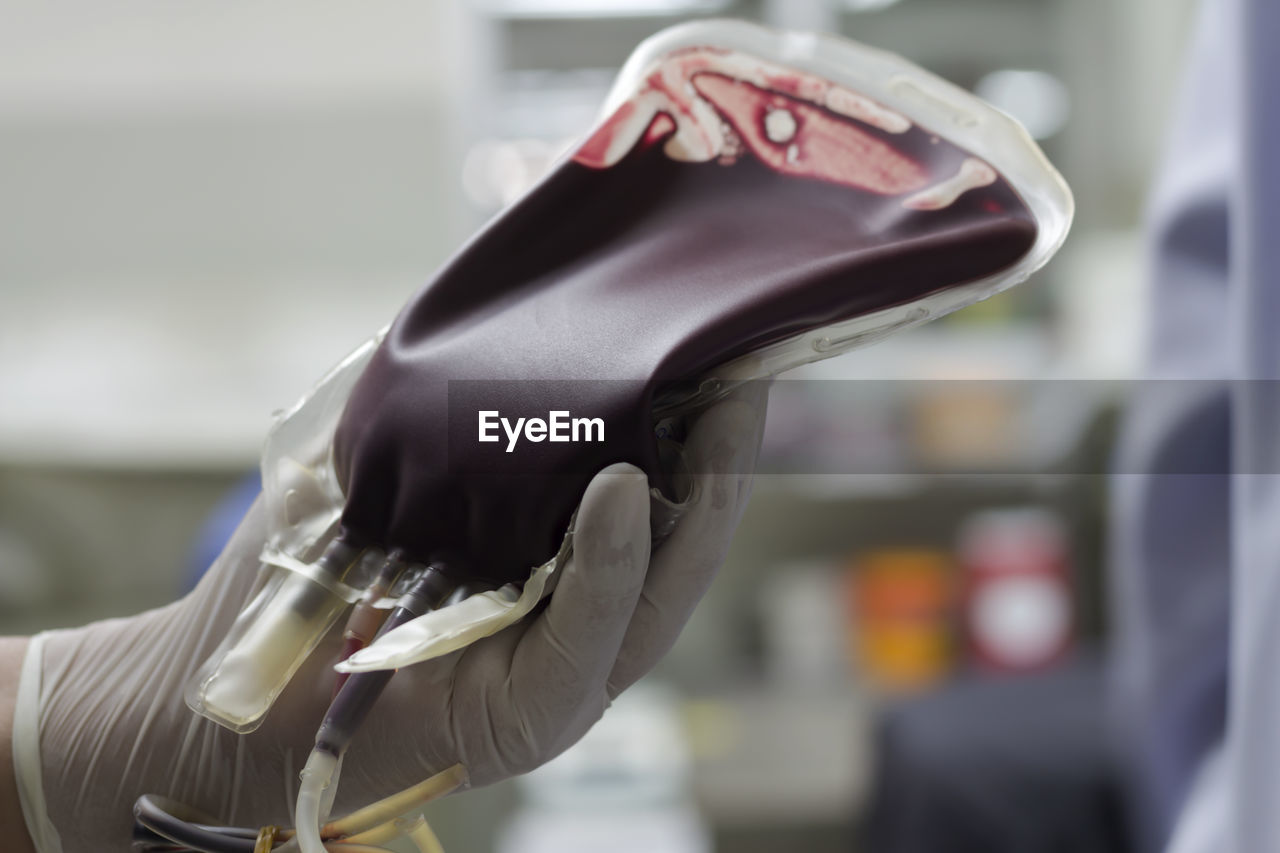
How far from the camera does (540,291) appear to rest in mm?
464

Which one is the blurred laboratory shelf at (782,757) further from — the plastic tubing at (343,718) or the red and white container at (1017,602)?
the plastic tubing at (343,718)

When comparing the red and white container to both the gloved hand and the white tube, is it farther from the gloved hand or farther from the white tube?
the white tube

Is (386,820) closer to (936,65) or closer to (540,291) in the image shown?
(540,291)

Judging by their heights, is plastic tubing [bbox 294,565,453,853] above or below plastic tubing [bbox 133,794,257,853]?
above

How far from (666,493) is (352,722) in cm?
16

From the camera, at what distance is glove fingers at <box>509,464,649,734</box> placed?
41 centimetres

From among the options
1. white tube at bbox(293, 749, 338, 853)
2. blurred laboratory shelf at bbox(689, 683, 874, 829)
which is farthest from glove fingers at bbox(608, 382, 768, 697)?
blurred laboratory shelf at bbox(689, 683, 874, 829)

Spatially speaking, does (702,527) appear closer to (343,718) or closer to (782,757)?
(343,718)

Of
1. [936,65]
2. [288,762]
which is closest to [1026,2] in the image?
[936,65]

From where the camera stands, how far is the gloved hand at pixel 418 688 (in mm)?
438

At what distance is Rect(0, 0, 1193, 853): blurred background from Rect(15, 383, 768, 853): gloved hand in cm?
130

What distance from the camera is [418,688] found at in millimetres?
460

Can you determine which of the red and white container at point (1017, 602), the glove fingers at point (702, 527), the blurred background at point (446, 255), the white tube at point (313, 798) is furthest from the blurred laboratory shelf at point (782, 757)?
the white tube at point (313, 798)

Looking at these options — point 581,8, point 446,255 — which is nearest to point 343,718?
point 446,255
